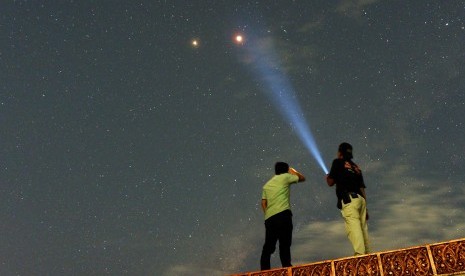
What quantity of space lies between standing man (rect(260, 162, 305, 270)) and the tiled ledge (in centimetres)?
115

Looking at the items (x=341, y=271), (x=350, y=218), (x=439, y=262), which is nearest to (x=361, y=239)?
(x=350, y=218)

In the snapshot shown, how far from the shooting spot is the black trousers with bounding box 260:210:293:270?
7674mm

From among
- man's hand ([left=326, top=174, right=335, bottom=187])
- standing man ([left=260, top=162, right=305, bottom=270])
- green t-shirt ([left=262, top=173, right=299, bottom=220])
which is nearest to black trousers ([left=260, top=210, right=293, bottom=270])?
standing man ([left=260, top=162, right=305, bottom=270])

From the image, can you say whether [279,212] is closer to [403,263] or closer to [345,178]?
[345,178]

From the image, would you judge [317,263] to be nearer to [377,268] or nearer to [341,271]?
[341,271]

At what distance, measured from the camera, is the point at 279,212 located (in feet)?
25.7

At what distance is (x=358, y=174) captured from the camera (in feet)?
24.6

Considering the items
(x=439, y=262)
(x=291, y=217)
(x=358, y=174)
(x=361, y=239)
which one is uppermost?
(x=358, y=174)

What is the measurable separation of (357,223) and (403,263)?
1.46 m

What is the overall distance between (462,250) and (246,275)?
334cm

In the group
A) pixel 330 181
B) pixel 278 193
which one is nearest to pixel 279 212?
pixel 278 193

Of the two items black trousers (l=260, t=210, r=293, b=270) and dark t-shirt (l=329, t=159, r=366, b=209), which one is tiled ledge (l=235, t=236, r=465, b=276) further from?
dark t-shirt (l=329, t=159, r=366, b=209)

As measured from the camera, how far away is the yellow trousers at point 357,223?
6.92 metres

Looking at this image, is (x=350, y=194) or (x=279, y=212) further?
(x=279, y=212)
